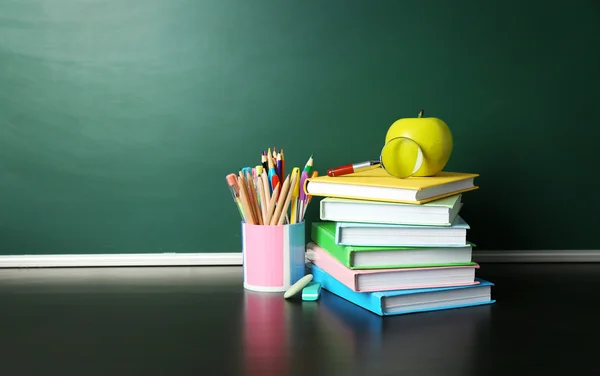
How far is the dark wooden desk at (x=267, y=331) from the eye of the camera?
0.77 metres

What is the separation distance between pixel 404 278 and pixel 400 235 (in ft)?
0.23

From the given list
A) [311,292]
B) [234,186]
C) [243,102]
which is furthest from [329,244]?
[243,102]

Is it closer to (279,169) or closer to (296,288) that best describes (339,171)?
(279,169)

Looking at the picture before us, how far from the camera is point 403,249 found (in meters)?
1.00

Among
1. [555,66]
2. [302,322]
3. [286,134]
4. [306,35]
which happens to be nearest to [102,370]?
[302,322]

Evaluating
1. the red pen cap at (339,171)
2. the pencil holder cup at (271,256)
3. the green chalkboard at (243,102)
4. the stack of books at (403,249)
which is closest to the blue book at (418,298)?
the stack of books at (403,249)

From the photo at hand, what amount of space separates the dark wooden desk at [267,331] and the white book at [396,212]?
0.15m

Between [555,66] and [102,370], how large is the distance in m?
1.10

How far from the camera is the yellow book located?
985mm

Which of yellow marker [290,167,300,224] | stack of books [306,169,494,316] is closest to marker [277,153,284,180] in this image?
yellow marker [290,167,300,224]

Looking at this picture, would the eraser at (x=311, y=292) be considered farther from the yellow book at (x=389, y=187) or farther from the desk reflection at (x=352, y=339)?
the yellow book at (x=389, y=187)

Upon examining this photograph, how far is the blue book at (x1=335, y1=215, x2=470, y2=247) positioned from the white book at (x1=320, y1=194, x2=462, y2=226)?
0.01 metres

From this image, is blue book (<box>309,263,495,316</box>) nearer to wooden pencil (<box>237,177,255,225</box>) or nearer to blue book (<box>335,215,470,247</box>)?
blue book (<box>335,215,470,247</box>)

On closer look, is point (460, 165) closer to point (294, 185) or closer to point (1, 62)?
point (294, 185)
